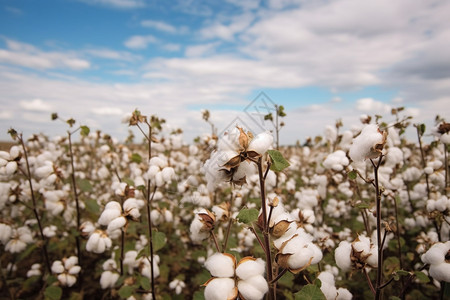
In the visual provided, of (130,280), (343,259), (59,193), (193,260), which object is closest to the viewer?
(343,259)

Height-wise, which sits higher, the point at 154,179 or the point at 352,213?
the point at 154,179

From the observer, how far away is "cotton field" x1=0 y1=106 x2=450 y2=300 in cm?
129

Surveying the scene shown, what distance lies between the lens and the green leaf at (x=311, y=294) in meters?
1.41

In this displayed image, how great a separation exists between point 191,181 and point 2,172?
2.28 m

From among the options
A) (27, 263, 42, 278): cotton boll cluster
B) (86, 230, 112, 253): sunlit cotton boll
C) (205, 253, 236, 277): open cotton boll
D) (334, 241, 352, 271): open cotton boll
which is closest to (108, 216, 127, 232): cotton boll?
(86, 230, 112, 253): sunlit cotton boll

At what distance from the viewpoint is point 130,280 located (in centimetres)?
294

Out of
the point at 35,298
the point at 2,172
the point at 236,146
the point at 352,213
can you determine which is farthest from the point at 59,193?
the point at 352,213

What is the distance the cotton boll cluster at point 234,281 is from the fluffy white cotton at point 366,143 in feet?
2.59

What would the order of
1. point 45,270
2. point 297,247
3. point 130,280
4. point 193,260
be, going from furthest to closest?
point 193,260 < point 45,270 < point 130,280 < point 297,247

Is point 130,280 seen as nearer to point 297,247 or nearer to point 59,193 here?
point 59,193

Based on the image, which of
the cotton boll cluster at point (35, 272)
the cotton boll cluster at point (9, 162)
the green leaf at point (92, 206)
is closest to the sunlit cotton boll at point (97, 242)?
the green leaf at point (92, 206)

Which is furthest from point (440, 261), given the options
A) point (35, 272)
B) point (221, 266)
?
point (35, 272)

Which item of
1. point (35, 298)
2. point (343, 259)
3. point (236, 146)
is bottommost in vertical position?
point (35, 298)

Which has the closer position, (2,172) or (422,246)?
(422,246)
